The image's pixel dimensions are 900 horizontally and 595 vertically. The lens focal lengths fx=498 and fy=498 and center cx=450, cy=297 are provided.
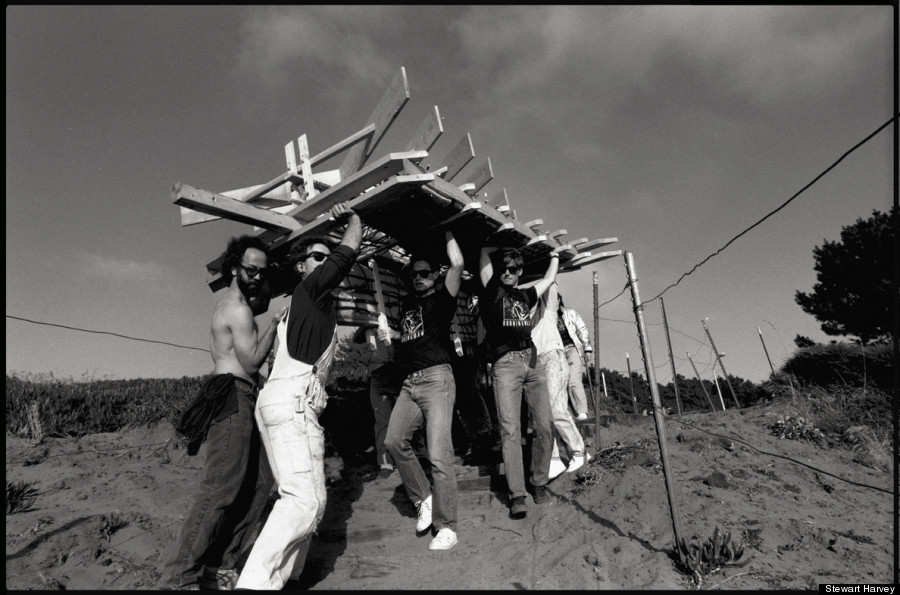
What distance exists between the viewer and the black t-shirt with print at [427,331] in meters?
3.91

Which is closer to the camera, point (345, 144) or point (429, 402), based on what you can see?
point (429, 402)

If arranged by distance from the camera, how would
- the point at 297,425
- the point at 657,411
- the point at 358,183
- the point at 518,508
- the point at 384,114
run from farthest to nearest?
the point at 384,114
the point at 518,508
the point at 358,183
the point at 657,411
the point at 297,425

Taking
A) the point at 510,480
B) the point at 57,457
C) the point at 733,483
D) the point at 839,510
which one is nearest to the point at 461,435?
the point at 510,480

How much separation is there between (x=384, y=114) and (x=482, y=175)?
1.24 meters

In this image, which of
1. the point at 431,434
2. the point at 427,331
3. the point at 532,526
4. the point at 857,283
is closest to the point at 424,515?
the point at 431,434

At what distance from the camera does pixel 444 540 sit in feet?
11.8

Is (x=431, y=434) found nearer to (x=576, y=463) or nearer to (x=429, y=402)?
(x=429, y=402)

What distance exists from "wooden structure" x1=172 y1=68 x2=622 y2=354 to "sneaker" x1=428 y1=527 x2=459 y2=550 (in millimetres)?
2468

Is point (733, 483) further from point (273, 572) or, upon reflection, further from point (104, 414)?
point (104, 414)

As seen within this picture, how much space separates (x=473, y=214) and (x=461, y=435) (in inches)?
140

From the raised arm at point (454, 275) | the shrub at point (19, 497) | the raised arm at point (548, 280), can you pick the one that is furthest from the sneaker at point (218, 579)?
the raised arm at point (548, 280)

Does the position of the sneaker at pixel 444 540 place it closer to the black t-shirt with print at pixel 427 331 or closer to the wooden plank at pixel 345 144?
the black t-shirt with print at pixel 427 331

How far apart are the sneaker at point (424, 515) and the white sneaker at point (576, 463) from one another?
1.55 meters

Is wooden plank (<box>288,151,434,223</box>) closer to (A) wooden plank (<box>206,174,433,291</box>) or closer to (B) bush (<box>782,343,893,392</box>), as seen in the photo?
(A) wooden plank (<box>206,174,433,291</box>)
